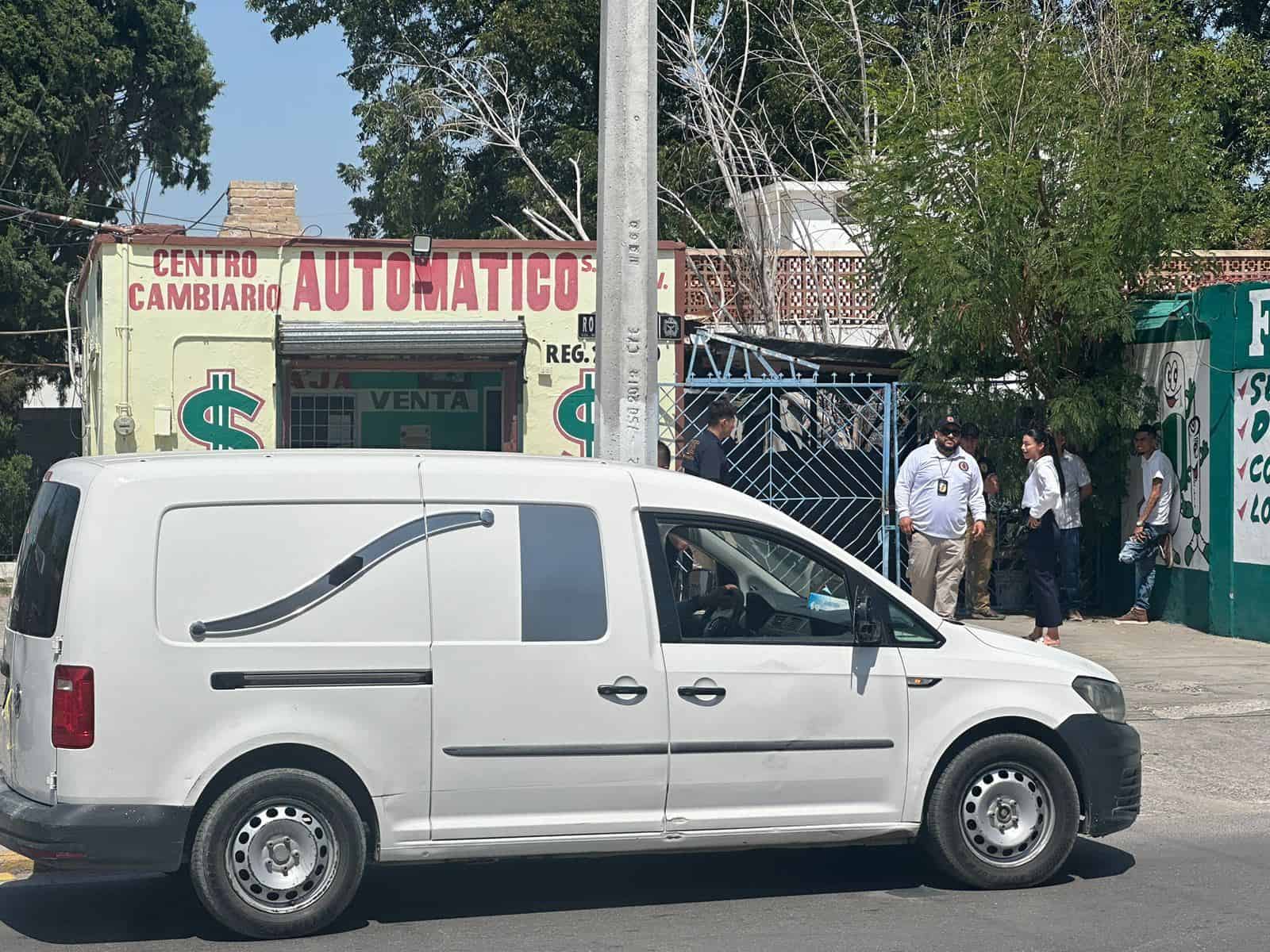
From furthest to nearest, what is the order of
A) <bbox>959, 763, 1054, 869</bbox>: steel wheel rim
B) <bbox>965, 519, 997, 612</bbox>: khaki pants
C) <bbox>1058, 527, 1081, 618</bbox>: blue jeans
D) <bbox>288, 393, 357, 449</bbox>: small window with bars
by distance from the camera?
<bbox>288, 393, 357, 449</bbox>: small window with bars
<bbox>965, 519, 997, 612</bbox>: khaki pants
<bbox>1058, 527, 1081, 618</bbox>: blue jeans
<bbox>959, 763, 1054, 869</bbox>: steel wheel rim

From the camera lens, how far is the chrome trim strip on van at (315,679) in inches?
220

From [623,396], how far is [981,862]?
3.97 meters

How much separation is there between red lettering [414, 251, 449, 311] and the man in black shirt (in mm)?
5415

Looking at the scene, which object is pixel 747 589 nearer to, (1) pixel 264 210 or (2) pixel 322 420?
(2) pixel 322 420

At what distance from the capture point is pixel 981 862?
250 inches

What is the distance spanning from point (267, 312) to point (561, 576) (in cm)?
1170

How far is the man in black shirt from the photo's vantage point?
1230cm

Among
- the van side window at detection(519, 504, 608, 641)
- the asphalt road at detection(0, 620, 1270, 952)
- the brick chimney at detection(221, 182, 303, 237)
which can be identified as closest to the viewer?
the asphalt road at detection(0, 620, 1270, 952)

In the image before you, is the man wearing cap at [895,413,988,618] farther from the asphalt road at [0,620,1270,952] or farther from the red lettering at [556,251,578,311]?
the red lettering at [556,251,578,311]

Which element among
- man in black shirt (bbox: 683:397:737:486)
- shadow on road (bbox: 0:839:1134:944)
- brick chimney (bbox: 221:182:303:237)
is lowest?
shadow on road (bbox: 0:839:1134:944)

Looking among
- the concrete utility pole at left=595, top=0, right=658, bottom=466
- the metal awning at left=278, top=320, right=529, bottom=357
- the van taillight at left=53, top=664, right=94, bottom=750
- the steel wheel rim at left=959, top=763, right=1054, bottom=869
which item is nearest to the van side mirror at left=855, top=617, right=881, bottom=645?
the steel wheel rim at left=959, top=763, right=1054, bottom=869

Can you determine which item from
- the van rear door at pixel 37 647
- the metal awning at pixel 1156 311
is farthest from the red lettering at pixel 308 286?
the van rear door at pixel 37 647

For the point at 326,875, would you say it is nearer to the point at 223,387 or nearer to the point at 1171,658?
the point at 1171,658

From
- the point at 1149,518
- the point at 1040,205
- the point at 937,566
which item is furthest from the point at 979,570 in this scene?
the point at 1040,205
